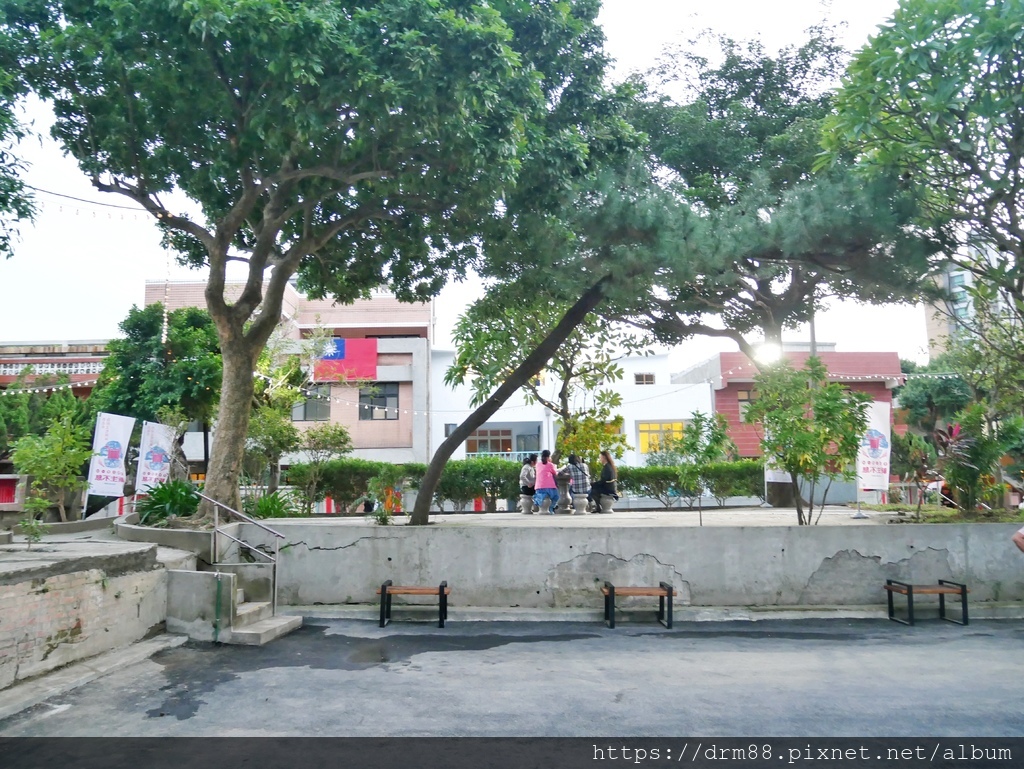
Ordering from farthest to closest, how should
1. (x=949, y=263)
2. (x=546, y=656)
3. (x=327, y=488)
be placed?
(x=327, y=488), (x=949, y=263), (x=546, y=656)

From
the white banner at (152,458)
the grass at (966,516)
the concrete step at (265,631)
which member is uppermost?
the white banner at (152,458)

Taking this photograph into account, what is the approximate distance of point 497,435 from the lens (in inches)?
1377

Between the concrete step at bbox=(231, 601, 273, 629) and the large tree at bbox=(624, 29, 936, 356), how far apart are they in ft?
22.3

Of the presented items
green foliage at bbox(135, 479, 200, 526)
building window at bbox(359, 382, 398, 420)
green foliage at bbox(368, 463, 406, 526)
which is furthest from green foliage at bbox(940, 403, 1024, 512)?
building window at bbox(359, 382, 398, 420)

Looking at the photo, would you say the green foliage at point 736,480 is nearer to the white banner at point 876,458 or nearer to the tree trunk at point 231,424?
the white banner at point 876,458

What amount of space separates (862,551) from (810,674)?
375cm

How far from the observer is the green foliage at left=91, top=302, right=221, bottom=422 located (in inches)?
770

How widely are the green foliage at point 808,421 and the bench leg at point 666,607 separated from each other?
262 centimetres

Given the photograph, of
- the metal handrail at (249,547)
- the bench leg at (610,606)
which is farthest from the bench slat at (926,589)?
the metal handrail at (249,547)

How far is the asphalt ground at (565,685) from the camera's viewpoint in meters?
5.67

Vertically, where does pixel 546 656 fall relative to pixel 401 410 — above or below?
below

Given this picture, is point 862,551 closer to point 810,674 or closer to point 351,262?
point 810,674

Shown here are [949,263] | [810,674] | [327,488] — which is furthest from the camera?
[327,488]

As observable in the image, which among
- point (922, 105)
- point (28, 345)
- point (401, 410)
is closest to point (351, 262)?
point (922, 105)
